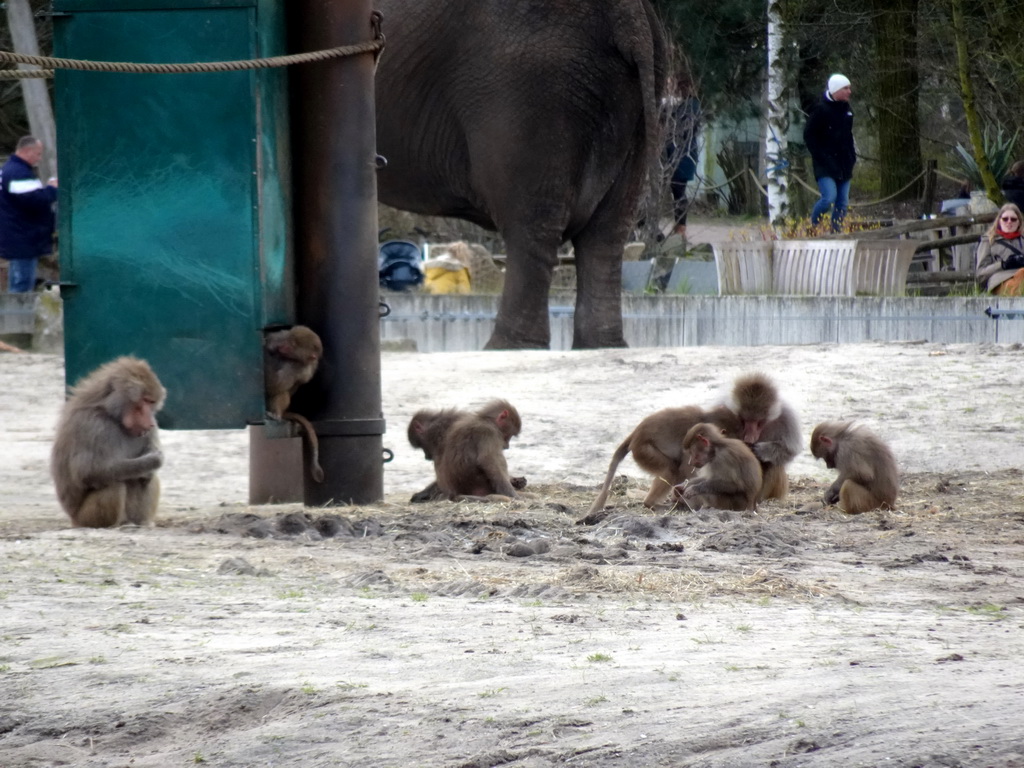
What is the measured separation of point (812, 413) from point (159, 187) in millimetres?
4749

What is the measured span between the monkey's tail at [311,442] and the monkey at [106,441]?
3.62 ft

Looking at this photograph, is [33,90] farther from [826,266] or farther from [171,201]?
[171,201]

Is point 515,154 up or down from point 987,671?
up

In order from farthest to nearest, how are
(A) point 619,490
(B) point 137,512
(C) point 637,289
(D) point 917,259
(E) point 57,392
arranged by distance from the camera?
1. (D) point 917,259
2. (C) point 637,289
3. (E) point 57,392
4. (A) point 619,490
5. (B) point 137,512

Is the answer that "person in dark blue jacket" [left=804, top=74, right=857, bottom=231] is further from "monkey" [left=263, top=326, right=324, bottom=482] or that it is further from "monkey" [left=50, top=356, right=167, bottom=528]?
"monkey" [left=50, top=356, right=167, bottom=528]

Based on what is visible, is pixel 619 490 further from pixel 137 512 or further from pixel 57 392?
pixel 57 392

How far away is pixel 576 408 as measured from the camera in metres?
11.0

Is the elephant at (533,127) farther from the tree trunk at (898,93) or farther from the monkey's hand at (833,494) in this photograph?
the tree trunk at (898,93)

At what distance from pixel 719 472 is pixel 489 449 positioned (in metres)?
1.37

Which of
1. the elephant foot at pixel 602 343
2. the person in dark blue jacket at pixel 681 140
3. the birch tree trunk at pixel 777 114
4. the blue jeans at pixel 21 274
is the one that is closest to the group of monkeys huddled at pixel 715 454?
the elephant foot at pixel 602 343

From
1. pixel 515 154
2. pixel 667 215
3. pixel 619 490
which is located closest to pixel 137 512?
pixel 619 490

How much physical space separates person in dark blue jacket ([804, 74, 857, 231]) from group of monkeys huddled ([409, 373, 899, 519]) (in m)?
12.5

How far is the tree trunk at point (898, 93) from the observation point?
2491 cm

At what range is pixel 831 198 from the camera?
2141 centimetres
